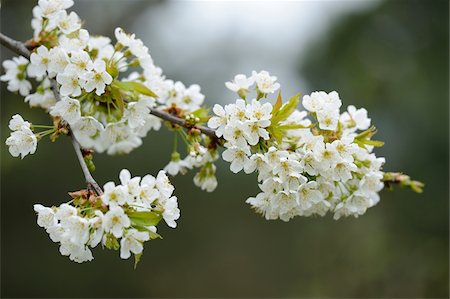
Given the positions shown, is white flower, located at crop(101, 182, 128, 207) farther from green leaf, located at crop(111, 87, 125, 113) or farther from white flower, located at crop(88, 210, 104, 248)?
green leaf, located at crop(111, 87, 125, 113)

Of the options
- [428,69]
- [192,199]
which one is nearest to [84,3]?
[192,199]

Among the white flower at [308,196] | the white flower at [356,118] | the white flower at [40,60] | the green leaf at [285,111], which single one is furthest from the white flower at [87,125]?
the white flower at [356,118]

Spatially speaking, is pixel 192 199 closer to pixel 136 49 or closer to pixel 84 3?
pixel 84 3

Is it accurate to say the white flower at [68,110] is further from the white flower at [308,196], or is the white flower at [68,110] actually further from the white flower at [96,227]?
the white flower at [308,196]

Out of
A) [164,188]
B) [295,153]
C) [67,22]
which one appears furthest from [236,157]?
[67,22]

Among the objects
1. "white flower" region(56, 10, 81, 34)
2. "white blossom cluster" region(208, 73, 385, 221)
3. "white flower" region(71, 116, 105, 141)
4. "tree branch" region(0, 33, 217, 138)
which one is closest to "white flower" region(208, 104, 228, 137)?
"white blossom cluster" region(208, 73, 385, 221)

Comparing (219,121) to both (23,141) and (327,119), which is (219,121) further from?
(23,141)
